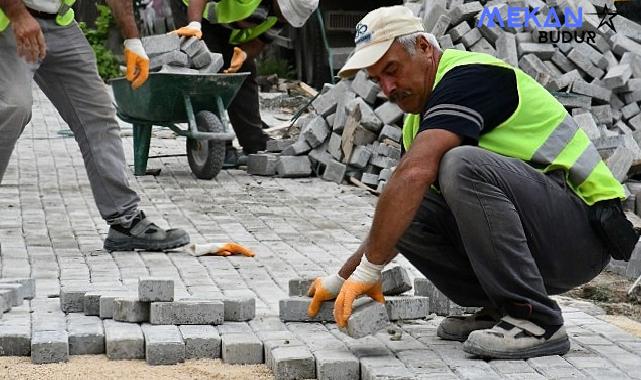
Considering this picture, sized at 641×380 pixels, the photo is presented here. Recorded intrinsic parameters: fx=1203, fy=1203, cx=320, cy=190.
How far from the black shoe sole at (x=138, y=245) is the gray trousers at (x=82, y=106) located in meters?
0.11

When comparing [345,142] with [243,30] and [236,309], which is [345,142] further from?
[236,309]

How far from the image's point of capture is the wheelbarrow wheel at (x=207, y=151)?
30.6ft

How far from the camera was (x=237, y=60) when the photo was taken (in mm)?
9836

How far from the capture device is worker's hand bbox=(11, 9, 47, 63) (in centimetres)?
589

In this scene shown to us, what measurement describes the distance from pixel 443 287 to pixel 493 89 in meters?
0.85

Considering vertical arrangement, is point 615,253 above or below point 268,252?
above

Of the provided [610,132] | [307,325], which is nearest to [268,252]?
[307,325]

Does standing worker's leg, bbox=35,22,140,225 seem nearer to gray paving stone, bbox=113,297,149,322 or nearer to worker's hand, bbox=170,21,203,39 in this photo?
gray paving stone, bbox=113,297,149,322

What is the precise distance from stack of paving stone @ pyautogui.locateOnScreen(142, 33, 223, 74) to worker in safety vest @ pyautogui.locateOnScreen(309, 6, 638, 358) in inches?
195

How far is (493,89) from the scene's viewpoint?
4266 millimetres

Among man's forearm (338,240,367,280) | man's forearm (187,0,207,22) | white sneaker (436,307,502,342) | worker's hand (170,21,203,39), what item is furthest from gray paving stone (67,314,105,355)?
man's forearm (187,0,207,22)

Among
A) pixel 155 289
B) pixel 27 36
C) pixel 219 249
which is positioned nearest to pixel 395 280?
pixel 155 289

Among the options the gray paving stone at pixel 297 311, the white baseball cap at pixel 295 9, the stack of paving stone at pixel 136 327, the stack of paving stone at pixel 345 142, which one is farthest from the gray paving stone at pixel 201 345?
the white baseball cap at pixel 295 9

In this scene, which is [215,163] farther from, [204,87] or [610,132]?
[610,132]
